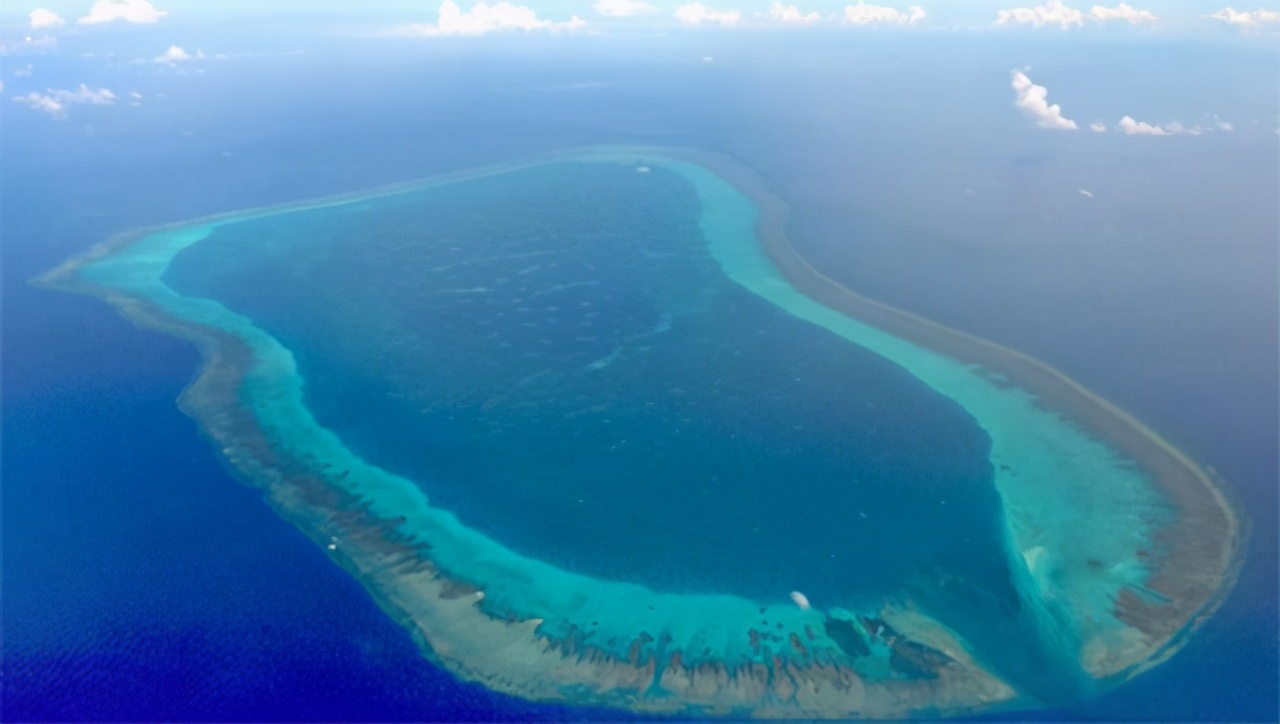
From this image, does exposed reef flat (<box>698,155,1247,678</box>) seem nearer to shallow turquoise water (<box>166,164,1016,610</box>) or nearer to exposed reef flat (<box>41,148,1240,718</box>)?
exposed reef flat (<box>41,148,1240,718</box>)

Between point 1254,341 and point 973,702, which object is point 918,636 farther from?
point 1254,341

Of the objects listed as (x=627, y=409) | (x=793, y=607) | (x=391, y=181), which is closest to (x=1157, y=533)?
(x=793, y=607)

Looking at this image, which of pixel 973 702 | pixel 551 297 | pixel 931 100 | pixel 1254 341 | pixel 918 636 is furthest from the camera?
pixel 931 100

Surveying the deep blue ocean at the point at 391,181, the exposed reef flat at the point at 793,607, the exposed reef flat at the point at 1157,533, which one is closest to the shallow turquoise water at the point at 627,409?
the exposed reef flat at the point at 793,607

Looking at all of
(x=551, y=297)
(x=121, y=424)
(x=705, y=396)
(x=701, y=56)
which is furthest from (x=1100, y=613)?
(x=701, y=56)

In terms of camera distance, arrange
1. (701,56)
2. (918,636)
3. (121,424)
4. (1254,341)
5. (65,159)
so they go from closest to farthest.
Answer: (918,636), (121,424), (1254,341), (65,159), (701,56)

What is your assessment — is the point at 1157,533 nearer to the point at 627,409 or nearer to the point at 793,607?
the point at 793,607

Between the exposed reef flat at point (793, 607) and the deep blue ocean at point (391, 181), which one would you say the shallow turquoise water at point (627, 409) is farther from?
the deep blue ocean at point (391, 181)

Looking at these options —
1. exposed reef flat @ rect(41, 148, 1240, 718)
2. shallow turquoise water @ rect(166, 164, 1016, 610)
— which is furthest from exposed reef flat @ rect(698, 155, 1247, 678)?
shallow turquoise water @ rect(166, 164, 1016, 610)
